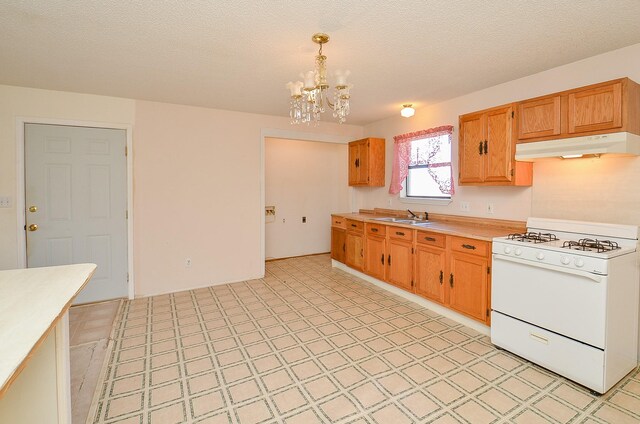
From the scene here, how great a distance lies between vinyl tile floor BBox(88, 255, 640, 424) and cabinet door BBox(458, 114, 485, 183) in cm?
155

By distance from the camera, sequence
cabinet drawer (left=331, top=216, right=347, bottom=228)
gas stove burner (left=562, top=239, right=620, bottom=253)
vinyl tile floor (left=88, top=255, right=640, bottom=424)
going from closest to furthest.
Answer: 1. vinyl tile floor (left=88, top=255, right=640, bottom=424)
2. gas stove burner (left=562, top=239, right=620, bottom=253)
3. cabinet drawer (left=331, top=216, right=347, bottom=228)

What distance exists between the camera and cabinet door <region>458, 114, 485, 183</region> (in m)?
3.24

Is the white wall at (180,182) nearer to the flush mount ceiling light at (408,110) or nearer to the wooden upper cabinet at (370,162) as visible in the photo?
the wooden upper cabinet at (370,162)

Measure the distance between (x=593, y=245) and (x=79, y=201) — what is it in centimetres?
499

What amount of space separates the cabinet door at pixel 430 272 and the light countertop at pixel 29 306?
2.96 m

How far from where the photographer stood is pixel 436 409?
6.28ft

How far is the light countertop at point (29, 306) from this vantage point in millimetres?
918

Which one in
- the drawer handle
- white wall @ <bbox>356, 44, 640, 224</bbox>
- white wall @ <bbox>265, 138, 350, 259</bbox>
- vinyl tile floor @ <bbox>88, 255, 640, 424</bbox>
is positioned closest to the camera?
vinyl tile floor @ <bbox>88, 255, 640, 424</bbox>

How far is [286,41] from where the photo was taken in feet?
7.74

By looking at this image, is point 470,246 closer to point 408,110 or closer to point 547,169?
point 547,169

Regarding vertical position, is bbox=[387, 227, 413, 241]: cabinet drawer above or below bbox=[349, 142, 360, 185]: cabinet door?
below

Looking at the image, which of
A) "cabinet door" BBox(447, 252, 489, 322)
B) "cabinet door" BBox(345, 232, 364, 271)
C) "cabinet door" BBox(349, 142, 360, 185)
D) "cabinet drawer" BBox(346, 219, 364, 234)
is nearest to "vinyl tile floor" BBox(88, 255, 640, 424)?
"cabinet door" BBox(447, 252, 489, 322)

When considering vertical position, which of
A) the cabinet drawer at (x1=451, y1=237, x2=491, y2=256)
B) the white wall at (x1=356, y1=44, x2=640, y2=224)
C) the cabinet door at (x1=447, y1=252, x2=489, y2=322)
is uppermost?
the white wall at (x1=356, y1=44, x2=640, y2=224)

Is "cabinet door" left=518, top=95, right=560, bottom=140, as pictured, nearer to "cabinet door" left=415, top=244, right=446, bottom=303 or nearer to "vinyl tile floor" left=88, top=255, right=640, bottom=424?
"cabinet door" left=415, top=244, right=446, bottom=303
